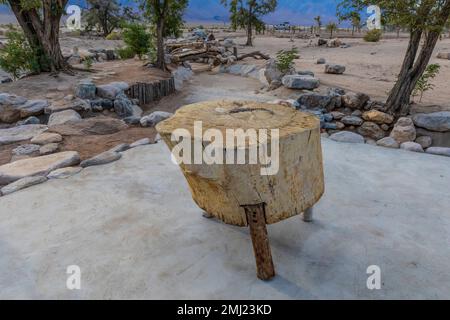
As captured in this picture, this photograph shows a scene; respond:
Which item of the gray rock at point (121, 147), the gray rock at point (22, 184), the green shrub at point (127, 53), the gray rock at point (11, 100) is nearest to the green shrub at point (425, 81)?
the gray rock at point (121, 147)

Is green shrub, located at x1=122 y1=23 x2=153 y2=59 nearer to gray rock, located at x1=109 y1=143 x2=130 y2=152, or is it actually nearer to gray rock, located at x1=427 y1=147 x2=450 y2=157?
gray rock, located at x1=109 y1=143 x2=130 y2=152

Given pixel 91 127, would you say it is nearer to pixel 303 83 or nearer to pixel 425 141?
pixel 303 83

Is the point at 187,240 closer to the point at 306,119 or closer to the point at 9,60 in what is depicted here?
the point at 306,119

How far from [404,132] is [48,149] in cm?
538

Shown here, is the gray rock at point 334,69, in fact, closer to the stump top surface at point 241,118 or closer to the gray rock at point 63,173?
the stump top surface at point 241,118

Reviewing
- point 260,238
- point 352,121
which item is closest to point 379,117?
point 352,121

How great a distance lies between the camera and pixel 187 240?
2678 millimetres

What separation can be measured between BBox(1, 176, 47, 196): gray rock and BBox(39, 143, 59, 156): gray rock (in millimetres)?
910

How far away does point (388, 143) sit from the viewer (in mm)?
4898

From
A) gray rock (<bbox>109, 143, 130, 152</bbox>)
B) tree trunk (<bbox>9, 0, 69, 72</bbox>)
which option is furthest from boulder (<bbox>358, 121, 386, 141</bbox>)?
tree trunk (<bbox>9, 0, 69, 72</bbox>)

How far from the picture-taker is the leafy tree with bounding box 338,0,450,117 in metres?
4.90

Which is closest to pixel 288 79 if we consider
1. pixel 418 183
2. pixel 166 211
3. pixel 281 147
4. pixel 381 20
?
pixel 381 20
